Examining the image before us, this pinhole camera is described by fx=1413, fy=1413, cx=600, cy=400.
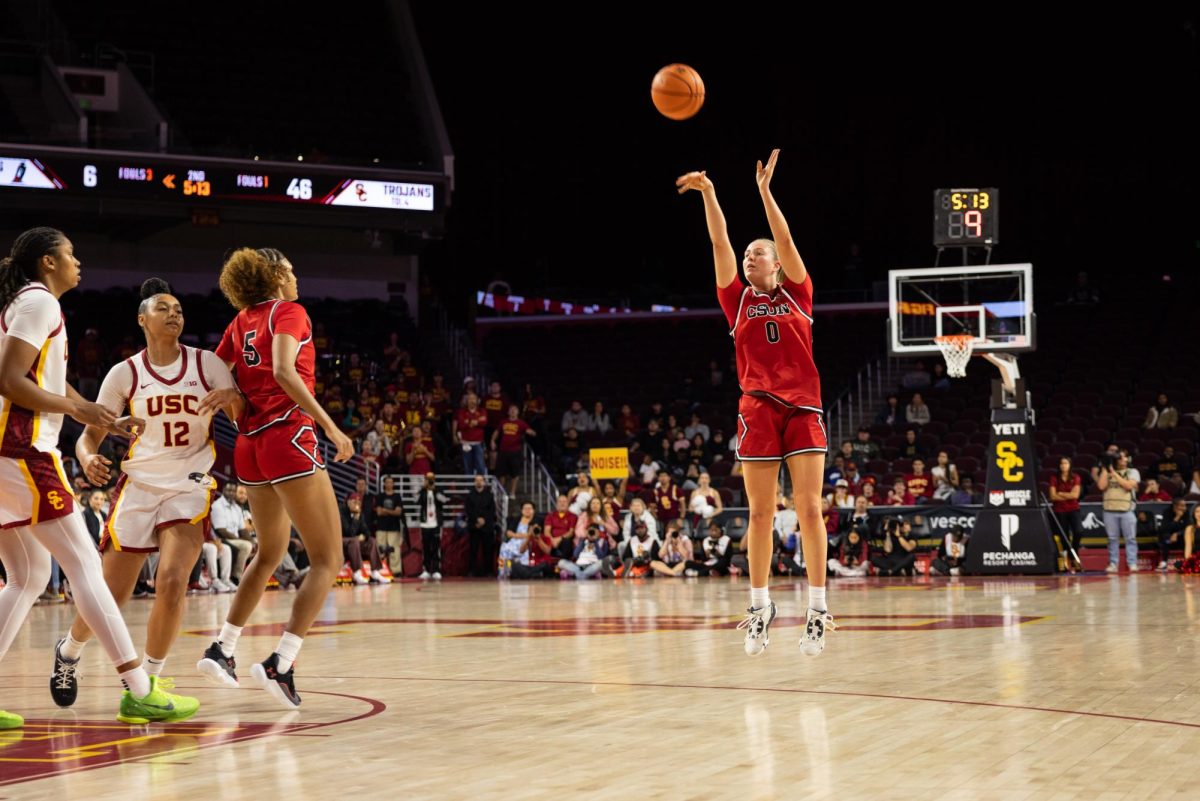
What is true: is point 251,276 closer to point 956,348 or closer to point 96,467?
point 96,467

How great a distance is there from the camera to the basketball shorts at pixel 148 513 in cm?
602

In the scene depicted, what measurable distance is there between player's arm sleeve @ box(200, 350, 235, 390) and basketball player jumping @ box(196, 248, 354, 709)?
6cm

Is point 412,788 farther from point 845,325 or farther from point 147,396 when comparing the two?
point 845,325

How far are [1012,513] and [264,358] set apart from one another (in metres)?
13.3

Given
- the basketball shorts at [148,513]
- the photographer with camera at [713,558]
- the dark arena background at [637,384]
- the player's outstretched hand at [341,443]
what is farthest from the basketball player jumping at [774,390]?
the photographer with camera at [713,558]

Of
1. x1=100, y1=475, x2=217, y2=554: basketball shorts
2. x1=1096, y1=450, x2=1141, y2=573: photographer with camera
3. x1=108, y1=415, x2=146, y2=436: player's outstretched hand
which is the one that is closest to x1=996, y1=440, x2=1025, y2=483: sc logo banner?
x1=1096, y1=450, x2=1141, y2=573: photographer with camera

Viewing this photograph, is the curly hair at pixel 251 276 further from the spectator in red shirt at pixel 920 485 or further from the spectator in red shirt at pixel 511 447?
the spectator in red shirt at pixel 511 447

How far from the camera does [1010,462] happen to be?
1741cm

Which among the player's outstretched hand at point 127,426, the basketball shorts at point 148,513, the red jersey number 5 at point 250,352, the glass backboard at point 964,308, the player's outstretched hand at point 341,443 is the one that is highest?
the glass backboard at point 964,308

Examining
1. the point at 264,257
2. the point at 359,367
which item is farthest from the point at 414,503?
the point at 264,257

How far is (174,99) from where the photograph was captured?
84.0 ft

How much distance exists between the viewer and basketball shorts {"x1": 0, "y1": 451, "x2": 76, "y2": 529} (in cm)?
540

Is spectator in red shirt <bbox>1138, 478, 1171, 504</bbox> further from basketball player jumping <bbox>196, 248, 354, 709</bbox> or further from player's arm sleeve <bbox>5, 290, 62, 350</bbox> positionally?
player's arm sleeve <bbox>5, 290, 62, 350</bbox>

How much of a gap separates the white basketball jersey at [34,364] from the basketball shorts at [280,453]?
0.80 meters
